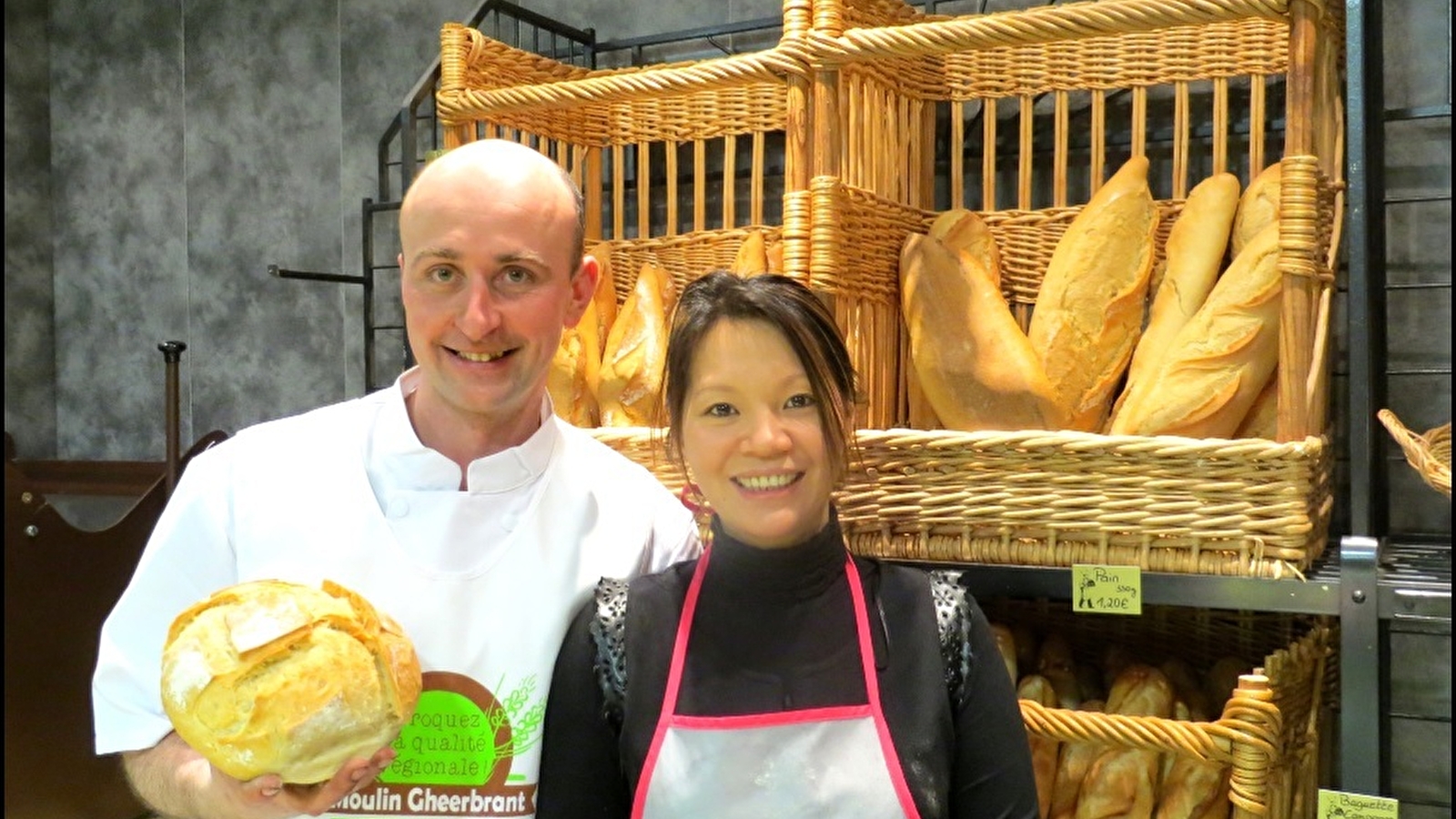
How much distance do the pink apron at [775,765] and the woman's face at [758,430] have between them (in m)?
0.17

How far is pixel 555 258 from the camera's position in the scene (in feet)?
4.18

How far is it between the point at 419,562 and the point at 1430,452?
112 centimetres

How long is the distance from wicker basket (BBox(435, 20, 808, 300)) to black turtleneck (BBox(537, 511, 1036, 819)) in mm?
951

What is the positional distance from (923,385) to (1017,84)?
25.6 inches

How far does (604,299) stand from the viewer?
2.15 m

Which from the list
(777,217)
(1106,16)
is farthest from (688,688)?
(777,217)

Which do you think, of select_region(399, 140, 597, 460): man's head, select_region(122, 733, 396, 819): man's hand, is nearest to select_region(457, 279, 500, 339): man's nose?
select_region(399, 140, 597, 460): man's head

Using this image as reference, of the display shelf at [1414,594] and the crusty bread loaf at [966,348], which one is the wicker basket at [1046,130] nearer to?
the crusty bread loaf at [966,348]

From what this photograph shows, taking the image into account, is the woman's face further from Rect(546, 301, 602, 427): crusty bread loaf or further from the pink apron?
Rect(546, 301, 602, 427): crusty bread loaf

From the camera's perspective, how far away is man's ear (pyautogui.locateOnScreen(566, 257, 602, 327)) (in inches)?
52.7

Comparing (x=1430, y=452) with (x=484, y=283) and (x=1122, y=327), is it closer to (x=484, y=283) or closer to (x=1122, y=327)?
(x=1122, y=327)

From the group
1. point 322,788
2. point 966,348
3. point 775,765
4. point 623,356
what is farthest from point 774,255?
point 322,788

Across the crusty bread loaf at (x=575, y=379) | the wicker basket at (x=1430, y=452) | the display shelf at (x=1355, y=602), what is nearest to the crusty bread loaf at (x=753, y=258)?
the crusty bread loaf at (x=575, y=379)

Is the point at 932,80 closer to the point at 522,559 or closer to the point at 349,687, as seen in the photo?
the point at 522,559
